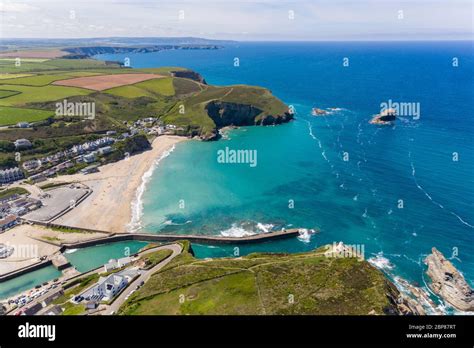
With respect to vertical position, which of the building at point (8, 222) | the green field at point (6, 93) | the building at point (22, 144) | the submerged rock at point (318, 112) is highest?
the green field at point (6, 93)

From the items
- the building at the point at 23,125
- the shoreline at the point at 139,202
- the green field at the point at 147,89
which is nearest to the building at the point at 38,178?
the shoreline at the point at 139,202

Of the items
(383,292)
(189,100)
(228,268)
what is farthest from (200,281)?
(189,100)

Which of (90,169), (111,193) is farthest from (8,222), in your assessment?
(90,169)

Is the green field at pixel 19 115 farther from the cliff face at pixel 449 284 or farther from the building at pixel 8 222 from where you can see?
the cliff face at pixel 449 284

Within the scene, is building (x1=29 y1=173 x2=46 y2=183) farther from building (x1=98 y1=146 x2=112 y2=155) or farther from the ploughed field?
building (x1=98 y1=146 x2=112 y2=155)

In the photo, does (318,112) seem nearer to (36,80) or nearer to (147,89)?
(147,89)

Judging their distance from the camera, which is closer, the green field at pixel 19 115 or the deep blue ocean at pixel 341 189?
the deep blue ocean at pixel 341 189
